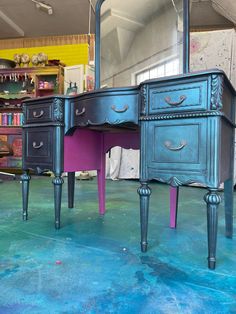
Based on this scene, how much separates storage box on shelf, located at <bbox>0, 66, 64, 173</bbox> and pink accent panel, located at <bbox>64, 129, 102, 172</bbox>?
3.27 metres

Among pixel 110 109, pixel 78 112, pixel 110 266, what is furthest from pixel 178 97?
pixel 110 266

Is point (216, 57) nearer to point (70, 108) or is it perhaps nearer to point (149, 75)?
point (149, 75)

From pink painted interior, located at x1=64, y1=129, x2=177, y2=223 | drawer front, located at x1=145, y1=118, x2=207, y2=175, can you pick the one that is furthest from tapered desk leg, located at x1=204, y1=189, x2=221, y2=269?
pink painted interior, located at x1=64, y1=129, x2=177, y2=223

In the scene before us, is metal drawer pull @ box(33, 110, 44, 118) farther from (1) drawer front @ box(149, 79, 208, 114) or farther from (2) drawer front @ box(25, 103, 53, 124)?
(1) drawer front @ box(149, 79, 208, 114)

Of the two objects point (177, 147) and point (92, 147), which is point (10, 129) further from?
point (177, 147)

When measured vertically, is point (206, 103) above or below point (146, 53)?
below

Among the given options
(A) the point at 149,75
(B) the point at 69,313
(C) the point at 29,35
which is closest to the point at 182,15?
(A) the point at 149,75

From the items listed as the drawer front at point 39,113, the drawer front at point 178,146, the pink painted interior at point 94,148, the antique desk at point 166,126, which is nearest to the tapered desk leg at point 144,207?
the antique desk at point 166,126

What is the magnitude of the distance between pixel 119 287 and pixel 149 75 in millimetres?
1882

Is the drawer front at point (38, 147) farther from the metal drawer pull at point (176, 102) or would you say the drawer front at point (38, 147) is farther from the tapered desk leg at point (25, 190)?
the metal drawer pull at point (176, 102)

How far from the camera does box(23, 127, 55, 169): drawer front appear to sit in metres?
1.77

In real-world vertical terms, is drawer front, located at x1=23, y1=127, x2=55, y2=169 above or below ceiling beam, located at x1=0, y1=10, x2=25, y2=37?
below

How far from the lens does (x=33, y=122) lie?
1.89 meters

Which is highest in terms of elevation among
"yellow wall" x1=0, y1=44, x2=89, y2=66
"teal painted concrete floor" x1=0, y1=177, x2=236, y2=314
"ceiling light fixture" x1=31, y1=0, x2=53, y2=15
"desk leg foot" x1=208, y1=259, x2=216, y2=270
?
"ceiling light fixture" x1=31, y1=0, x2=53, y2=15
